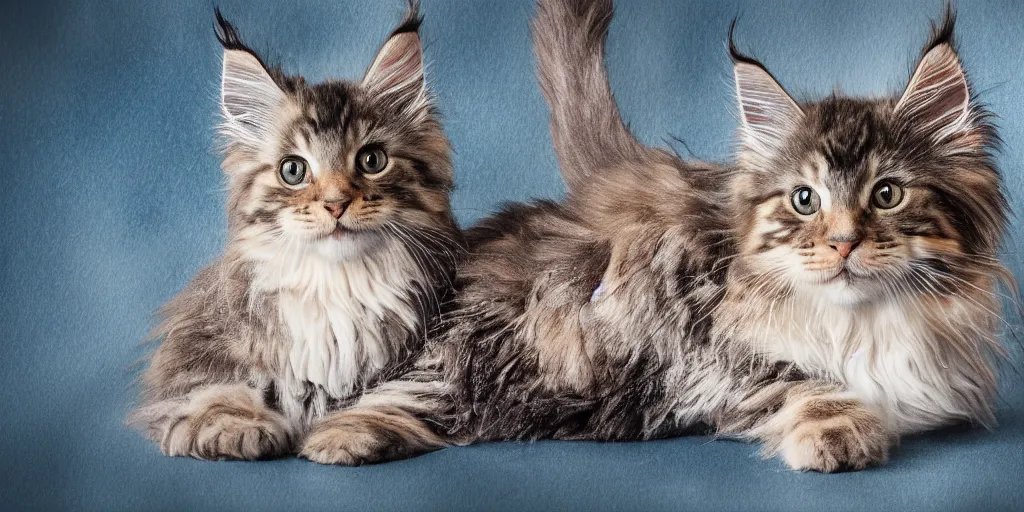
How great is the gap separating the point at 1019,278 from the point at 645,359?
1185 millimetres

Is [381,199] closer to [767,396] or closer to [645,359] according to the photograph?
[645,359]

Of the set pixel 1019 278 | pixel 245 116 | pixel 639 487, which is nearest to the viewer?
pixel 639 487

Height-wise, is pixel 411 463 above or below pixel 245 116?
below

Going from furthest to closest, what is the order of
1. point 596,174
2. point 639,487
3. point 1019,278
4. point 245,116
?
point 1019,278, point 596,174, point 245,116, point 639,487

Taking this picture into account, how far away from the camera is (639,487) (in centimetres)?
259

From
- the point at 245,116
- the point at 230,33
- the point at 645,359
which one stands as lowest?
the point at 645,359

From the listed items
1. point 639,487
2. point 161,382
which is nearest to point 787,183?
point 639,487

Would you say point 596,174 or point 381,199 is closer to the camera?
point 381,199

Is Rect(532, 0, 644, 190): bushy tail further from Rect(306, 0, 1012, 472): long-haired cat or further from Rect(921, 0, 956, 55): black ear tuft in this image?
Rect(921, 0, 956, 55): black ear tuft

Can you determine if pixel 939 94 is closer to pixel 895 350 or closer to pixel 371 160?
pixel 895 350

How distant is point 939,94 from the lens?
2.71 meters

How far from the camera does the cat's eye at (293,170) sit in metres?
2.76

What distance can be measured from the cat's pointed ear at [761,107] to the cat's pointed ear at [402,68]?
0.70m

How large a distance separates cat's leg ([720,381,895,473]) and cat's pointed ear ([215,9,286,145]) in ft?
3.93
